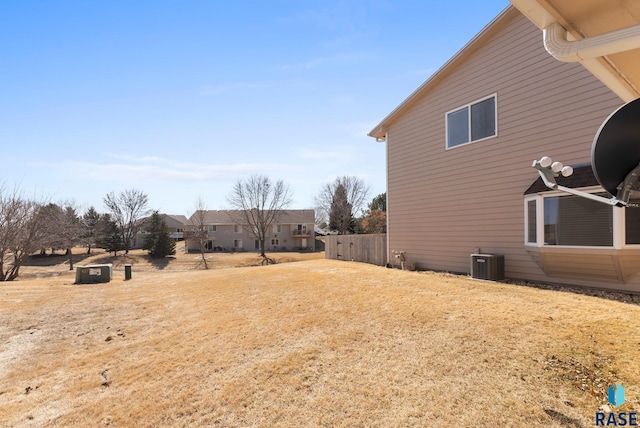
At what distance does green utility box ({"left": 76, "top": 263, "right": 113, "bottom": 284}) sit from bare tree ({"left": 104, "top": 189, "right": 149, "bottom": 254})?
33180mm

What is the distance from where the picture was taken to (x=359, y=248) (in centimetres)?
1703

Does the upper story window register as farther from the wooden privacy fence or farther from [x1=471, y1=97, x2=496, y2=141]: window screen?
the wooden privacy fence

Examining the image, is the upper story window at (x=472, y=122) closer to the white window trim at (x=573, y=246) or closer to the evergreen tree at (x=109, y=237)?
the white window trim at (x=573, y=246)

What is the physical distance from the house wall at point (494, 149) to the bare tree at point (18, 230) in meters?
22.2

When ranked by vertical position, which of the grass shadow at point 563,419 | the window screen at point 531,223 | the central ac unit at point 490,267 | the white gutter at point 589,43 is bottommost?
the grass shadow at point 563,419

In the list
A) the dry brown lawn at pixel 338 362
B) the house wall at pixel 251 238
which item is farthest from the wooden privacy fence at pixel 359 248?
the house wall at pixel 251 238

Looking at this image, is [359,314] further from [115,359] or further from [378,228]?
[378,228]

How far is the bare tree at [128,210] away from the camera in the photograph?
46.0m

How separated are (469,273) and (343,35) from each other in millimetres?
8372

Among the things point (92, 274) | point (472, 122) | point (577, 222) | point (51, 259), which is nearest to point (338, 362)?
point (577, 222)

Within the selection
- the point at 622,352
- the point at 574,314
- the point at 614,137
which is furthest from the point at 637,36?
the point at 574,314

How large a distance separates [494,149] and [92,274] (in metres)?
17.7

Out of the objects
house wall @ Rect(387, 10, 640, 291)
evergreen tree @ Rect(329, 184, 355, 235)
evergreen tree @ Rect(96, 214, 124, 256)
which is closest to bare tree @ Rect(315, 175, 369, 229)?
evergreen tree @ Rect(329, 184, 355, 235)

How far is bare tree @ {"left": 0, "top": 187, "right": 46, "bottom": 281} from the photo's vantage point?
19114mm
